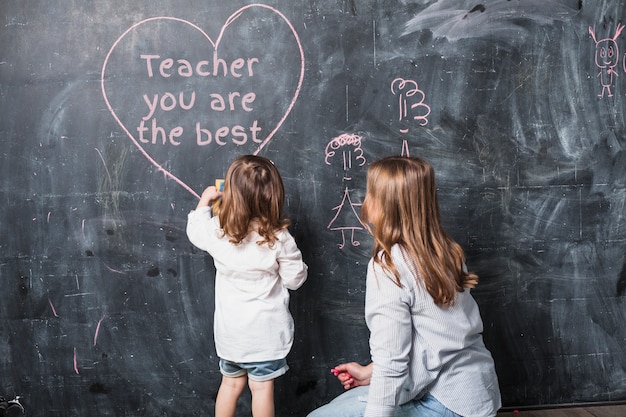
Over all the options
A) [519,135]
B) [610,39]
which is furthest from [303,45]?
[610,39]

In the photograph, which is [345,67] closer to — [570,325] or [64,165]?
[64,165]

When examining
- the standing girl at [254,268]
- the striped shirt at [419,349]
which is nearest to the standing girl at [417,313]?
the striped shirt at [419,349]

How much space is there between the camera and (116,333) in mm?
2607

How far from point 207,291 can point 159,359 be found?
332 mm

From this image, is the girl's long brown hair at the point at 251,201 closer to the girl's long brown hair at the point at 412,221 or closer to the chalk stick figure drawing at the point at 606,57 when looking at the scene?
the girl's long brown hair at the point at 412,221

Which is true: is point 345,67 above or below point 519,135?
above

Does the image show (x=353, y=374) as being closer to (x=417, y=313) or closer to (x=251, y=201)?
(x=417, y=313)

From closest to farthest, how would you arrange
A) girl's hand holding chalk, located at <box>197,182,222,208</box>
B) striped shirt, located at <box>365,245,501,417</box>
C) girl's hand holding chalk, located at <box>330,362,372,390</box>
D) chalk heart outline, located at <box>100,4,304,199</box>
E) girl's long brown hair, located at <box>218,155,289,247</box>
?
striped shirt, located at <box>365,245,501,417</box> < girl's hand holding chalk, located at <box>330,362,372,390</box> < girl's long brown hair, located at <box>218,155,289,247</box> < girl's hand holding chalk, located at <box>197,182,222,208</box> < chalk heart outline, located at <box>100,4,304,199</box>

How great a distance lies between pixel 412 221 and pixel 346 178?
38.6 inches

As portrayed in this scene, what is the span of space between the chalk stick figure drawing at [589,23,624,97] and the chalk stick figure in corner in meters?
1.04

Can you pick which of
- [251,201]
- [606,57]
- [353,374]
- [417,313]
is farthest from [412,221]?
[606,57]

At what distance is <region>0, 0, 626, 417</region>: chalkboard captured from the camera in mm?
2545

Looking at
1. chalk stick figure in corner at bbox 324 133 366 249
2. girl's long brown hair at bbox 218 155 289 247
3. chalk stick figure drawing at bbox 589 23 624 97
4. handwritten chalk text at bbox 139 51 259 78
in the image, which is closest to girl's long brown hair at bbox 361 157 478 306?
girl's long brown hair at bbox 218 155 289 247

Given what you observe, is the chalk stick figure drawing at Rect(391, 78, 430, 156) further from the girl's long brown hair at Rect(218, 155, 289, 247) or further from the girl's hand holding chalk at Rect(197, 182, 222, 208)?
the girl's hand holding chalk at Rect(197, 182, 222, 208)
